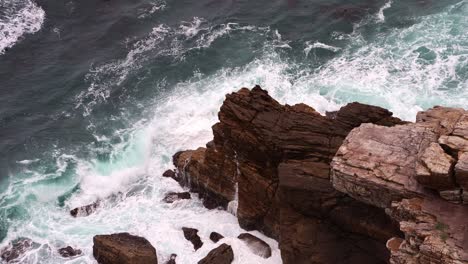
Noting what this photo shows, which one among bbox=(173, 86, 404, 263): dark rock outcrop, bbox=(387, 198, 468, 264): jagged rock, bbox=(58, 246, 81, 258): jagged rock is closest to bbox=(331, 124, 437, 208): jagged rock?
bbox=(387, 198, 468, 264): jagged rock

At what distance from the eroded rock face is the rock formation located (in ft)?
0.16

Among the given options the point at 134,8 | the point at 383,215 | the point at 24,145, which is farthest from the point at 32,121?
the point at 383,215

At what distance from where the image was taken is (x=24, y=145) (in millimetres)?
47625

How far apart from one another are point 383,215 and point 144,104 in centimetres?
3040

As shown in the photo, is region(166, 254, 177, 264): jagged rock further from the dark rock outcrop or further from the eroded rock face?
the eroded rock face

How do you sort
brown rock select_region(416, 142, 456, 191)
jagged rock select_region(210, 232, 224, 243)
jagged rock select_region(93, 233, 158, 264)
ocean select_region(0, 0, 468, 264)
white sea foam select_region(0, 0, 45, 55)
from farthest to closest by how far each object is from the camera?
1. white sea foam select_region(0, 0, 45, 55)
2. ocean select_region(0, 0, 468, 264)
3. jagged rock select_region(210, 232, 224, 243)
4. jagged rock select_region(93, 233, 158, 264)
5. brown rock select_region(416, 142, 456, 191)

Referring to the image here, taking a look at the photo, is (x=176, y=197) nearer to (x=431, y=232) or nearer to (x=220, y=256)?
(x=220, y=256)

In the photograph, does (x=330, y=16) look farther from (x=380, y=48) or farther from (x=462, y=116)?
(x=462, y=116)

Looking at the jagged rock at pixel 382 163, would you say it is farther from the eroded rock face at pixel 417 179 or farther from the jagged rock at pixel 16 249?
the jagged rock at pixel 16 249

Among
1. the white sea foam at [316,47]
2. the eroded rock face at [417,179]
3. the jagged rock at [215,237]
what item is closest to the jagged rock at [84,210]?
the jagged rock at [215,237]

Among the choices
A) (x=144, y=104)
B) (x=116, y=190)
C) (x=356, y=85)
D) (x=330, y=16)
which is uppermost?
(x=330, y=16)

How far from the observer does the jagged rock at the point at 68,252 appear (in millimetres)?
36706

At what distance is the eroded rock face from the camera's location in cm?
2284

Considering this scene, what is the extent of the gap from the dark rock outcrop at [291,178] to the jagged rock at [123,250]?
6.66 metres
